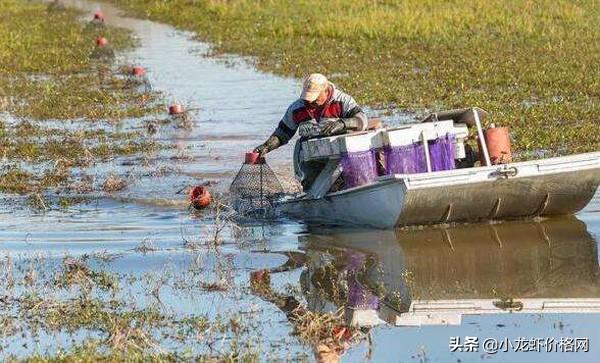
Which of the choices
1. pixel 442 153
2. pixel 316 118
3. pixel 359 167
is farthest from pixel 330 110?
pixel 442 153

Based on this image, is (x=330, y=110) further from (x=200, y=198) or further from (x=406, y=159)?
(x=200, y=198)

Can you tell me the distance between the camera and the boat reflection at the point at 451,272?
31.2ft

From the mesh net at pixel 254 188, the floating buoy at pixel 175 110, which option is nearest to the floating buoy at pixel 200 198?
the mesh net at pixel 254 188

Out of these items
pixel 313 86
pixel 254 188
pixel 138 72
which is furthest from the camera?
pixel 138 72

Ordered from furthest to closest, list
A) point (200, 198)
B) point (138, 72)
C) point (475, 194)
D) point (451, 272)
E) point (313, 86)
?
point (138, 72)
point (200, 198)
point (313, 86)
point (475, 194)
point (451, 272)

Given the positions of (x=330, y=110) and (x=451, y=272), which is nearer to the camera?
(x=451, y=272)

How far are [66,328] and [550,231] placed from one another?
192 inches

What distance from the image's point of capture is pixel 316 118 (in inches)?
499

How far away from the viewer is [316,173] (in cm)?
1291

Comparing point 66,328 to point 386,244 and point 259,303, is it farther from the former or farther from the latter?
point 386,244

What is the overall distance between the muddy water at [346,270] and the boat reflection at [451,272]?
0.05ft

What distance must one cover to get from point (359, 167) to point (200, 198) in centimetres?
234

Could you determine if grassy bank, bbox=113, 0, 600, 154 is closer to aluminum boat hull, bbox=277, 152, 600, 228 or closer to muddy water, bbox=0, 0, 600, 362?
aluminum boat hull, bbox=277, 152, 600, 228

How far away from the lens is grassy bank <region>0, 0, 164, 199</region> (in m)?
16.7
